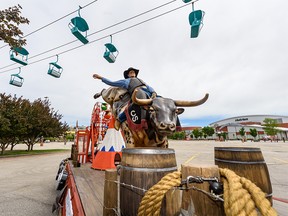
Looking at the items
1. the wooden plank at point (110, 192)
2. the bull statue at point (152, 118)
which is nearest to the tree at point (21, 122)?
the bull statue at point (152, 118)

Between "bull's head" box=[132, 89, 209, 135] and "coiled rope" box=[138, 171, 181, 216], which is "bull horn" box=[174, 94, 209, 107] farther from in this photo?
"coiled rope" box=[138, 171, 181, 216]

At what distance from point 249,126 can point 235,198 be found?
81572 mm

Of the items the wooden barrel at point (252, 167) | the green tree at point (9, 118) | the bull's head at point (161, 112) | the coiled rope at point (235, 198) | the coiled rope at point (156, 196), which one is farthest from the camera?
the green tree at point (9, 118)

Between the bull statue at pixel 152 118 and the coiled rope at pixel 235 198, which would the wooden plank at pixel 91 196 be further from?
the coiled rope at pixel 235 198

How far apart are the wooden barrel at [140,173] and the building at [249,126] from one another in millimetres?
72417

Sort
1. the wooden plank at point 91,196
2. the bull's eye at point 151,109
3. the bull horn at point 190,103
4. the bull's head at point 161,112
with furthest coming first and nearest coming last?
the bull horn at point 190,103
the bull's eye at point 151,109
the bull's head at point 161,112
the wooden plank at point 91,196

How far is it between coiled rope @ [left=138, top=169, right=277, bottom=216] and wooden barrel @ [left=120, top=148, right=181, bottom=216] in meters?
0.36

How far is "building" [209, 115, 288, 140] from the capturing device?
64.1m

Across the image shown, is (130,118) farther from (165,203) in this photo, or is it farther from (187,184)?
(187,184)

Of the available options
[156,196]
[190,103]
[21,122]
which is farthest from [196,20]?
[21,122]

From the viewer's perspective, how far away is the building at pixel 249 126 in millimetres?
64062

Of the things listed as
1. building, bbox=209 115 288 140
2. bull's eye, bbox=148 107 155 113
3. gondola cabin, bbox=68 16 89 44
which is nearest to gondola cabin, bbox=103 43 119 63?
gondola cabin, bbox=68 16 89 44

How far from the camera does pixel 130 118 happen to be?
309 centimetres

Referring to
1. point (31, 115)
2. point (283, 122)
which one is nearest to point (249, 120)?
point (283, 122)
